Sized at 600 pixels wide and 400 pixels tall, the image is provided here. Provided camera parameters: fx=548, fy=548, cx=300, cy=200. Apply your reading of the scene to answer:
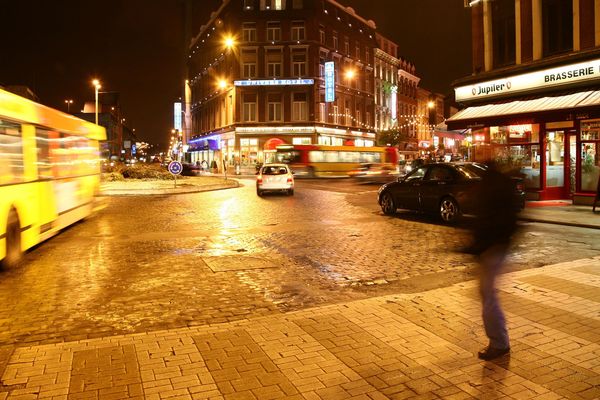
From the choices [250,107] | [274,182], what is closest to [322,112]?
[250,107]

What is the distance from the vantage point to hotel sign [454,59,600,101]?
17.9 meters

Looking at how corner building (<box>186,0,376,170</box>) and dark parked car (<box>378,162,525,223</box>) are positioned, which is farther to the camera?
corner building (<box>186,0,376,170</box>)

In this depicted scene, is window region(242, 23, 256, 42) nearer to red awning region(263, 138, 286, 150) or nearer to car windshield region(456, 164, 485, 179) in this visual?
red awning region(263, 138, 286, 150)

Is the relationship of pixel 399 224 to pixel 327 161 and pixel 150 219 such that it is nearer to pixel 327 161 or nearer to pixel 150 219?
pixel 150 219

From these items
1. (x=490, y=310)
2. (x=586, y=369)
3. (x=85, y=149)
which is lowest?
(x=586, y=369)

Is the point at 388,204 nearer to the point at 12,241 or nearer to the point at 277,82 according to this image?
the point at 12,241

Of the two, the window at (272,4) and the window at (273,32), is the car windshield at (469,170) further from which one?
the window at (272,4)

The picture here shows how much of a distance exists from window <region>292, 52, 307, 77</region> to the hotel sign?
40.4 m

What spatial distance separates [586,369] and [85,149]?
14.1 metres

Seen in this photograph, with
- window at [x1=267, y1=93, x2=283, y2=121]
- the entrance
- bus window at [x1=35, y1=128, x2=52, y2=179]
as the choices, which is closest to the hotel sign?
the entrance

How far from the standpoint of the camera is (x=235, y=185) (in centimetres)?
3503

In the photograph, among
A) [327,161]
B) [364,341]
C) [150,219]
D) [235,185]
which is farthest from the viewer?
[327,161]

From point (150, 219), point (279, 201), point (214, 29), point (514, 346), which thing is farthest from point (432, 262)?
point (214, 29)

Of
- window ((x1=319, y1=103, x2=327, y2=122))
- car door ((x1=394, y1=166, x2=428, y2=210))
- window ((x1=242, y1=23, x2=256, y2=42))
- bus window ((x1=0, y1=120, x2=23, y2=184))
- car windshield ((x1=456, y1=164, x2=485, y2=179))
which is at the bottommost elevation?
car door ((x1=394, y1=166, x2=428, y2=210))
